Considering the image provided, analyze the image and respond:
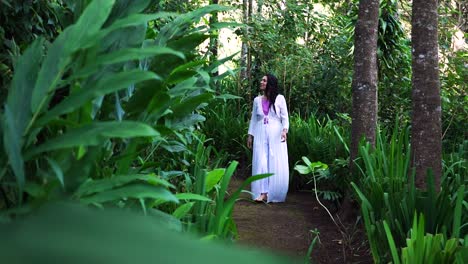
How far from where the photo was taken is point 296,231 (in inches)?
220

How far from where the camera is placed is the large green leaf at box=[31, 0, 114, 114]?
1577mm

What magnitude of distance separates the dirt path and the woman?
233 mm

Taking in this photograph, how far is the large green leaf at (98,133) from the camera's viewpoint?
1.51 metres

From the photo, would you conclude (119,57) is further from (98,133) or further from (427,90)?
(427,90)

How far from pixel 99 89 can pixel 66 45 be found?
15cm

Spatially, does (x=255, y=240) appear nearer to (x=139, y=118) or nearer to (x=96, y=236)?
(x=139, y=118)

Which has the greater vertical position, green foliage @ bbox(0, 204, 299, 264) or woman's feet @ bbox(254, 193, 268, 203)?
green foliage @ bbox(0, 204, 299, 264)

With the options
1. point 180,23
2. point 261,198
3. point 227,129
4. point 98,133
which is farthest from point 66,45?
point 227,129

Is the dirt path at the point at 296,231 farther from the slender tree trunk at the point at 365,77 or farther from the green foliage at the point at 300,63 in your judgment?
the green foliage at the point at 300,63

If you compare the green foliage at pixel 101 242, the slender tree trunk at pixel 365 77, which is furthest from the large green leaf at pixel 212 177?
the green foliage at pixel 101 242

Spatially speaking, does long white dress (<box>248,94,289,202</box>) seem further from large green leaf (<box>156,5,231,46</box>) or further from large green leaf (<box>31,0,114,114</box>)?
large green leaf (<box>31,0,114,114</box>)

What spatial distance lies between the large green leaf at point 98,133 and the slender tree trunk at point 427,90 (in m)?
2.79

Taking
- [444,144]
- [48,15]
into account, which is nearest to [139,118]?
[48,15]

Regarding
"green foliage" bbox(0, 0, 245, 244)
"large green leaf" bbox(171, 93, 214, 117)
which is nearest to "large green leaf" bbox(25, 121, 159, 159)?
"green foliage" bbox(0, 0, 245, 244)
